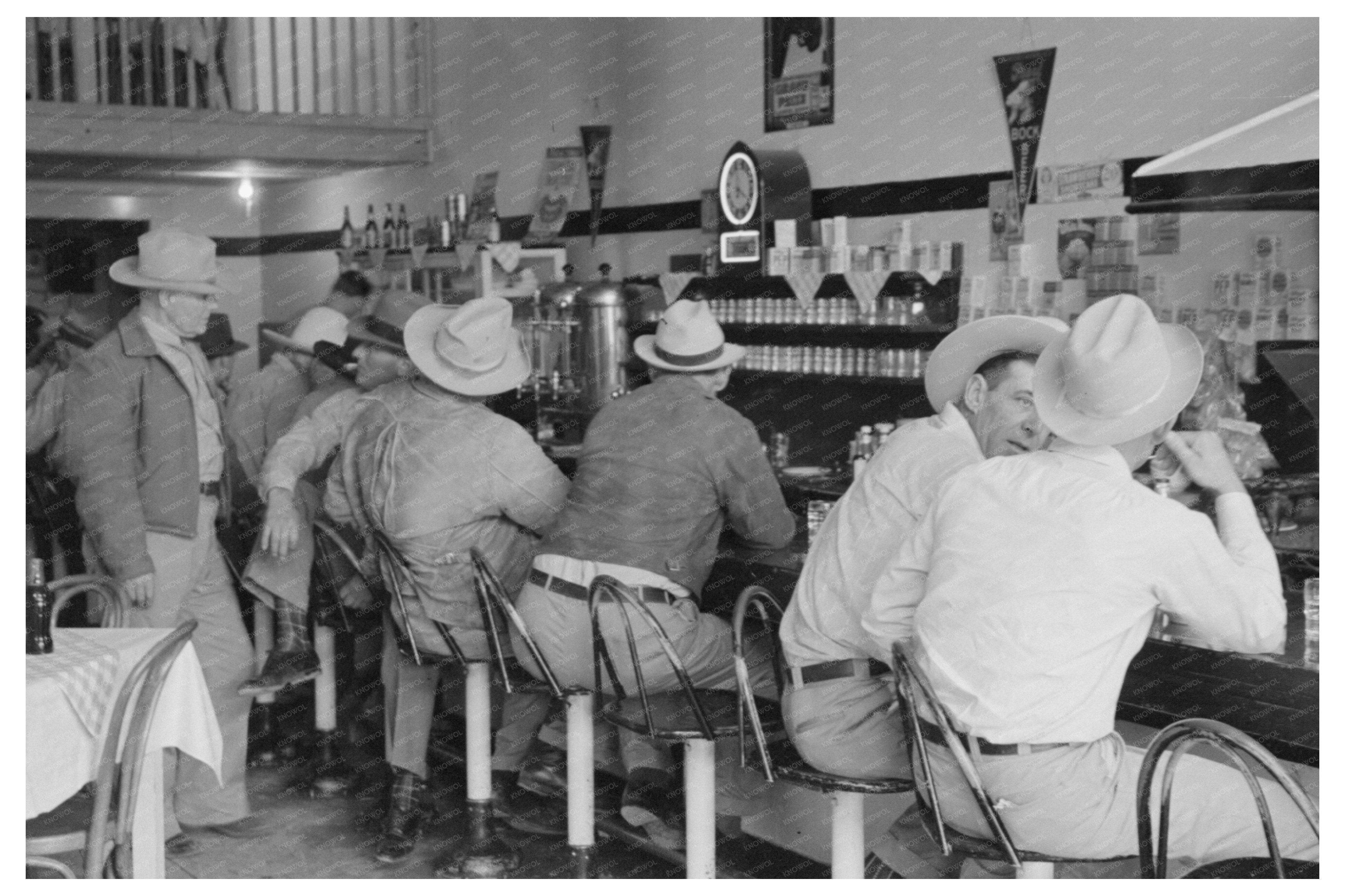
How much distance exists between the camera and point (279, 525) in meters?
4.39

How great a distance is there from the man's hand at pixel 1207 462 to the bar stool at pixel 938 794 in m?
0.63

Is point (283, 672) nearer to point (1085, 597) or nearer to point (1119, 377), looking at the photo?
point (1085, 597)

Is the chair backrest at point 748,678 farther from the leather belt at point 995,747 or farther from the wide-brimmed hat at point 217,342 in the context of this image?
the wide-brimmed hat at point 217,342

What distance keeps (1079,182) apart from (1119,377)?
10.2 feet

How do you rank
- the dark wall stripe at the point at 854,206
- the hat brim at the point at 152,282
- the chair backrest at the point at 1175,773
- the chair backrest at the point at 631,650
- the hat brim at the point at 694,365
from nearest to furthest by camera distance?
the chair backrest at the point at 1175,773, the chair backrest at the point at 631,650, the hat brim at the point at 694,365, the hat brim at the point at 152,282, the dark wall stripe at the point at 854,206

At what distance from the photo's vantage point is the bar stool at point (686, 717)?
10.6 feet

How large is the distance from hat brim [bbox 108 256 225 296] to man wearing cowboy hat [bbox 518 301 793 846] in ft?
4.47

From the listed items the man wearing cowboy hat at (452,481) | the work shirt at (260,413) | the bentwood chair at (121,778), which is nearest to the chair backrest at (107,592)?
the bentwood chair at (121,778)

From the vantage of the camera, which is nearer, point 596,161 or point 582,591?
point 582,591

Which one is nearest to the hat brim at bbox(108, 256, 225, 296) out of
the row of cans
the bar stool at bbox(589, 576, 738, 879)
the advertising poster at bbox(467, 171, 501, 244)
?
the bar stool at bbox(589, 576, 738, 879)

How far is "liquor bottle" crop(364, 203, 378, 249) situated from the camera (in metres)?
9.48

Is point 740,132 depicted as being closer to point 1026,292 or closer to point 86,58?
point 1026,292

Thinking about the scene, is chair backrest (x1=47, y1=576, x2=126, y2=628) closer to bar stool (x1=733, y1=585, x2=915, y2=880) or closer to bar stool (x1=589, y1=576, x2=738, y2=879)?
bar stool (x1=589, y1=576, x2=738, y2=879)

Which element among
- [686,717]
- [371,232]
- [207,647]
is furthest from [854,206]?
[371,232]
